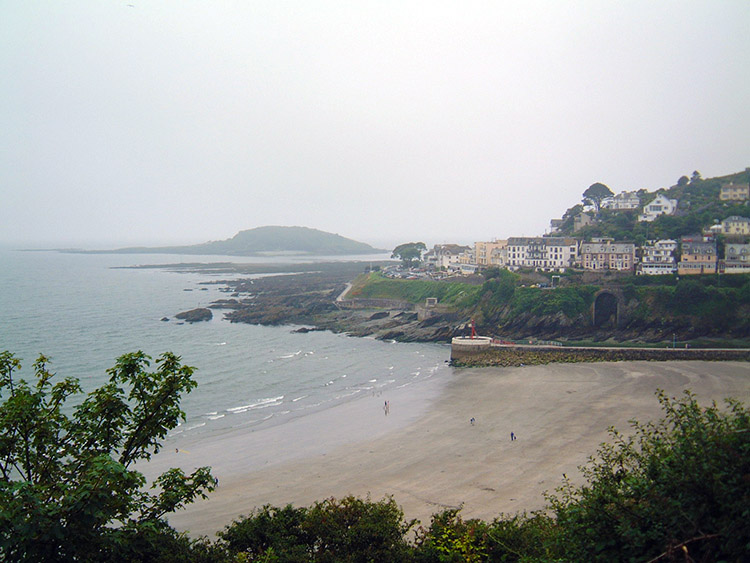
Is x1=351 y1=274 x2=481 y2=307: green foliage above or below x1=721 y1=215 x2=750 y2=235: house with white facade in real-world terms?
below

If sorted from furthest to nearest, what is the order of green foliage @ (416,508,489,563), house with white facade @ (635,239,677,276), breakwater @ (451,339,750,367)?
house with white facade @ (635,239,677,276)
breakwater @ (451,339,750,367)
green foliage @ (416,508,489,563)

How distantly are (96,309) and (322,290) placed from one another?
29.7m

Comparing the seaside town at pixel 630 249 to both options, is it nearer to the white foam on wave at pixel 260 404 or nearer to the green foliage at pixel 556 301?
the green foliage at pixel 556 301

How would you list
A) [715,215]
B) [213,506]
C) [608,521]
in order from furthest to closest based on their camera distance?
[715,215], [213,506], [608,521]

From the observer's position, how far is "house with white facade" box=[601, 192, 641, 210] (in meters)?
76.9

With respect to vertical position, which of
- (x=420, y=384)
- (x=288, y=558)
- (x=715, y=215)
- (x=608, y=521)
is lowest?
(x=420, y=384)

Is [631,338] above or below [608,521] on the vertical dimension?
below

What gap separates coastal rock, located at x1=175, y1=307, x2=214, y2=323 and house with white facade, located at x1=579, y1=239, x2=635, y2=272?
4051cm

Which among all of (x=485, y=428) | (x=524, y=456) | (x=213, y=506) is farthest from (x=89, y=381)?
(x=524, y=456)

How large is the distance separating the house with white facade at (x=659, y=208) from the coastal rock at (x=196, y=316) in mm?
54136

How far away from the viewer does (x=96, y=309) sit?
2422 inches

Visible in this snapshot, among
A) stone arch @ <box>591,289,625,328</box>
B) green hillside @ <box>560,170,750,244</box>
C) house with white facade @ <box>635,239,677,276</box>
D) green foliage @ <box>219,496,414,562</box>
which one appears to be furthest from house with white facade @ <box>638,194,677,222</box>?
green foliage @ <box>219,496,414,562</box>

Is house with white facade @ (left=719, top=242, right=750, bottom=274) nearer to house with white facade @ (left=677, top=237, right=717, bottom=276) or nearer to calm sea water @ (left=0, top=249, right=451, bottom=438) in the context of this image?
house with white facade @ (left=677, top=237, right=717, bottom=276)

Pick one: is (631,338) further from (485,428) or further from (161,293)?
(161,293)
